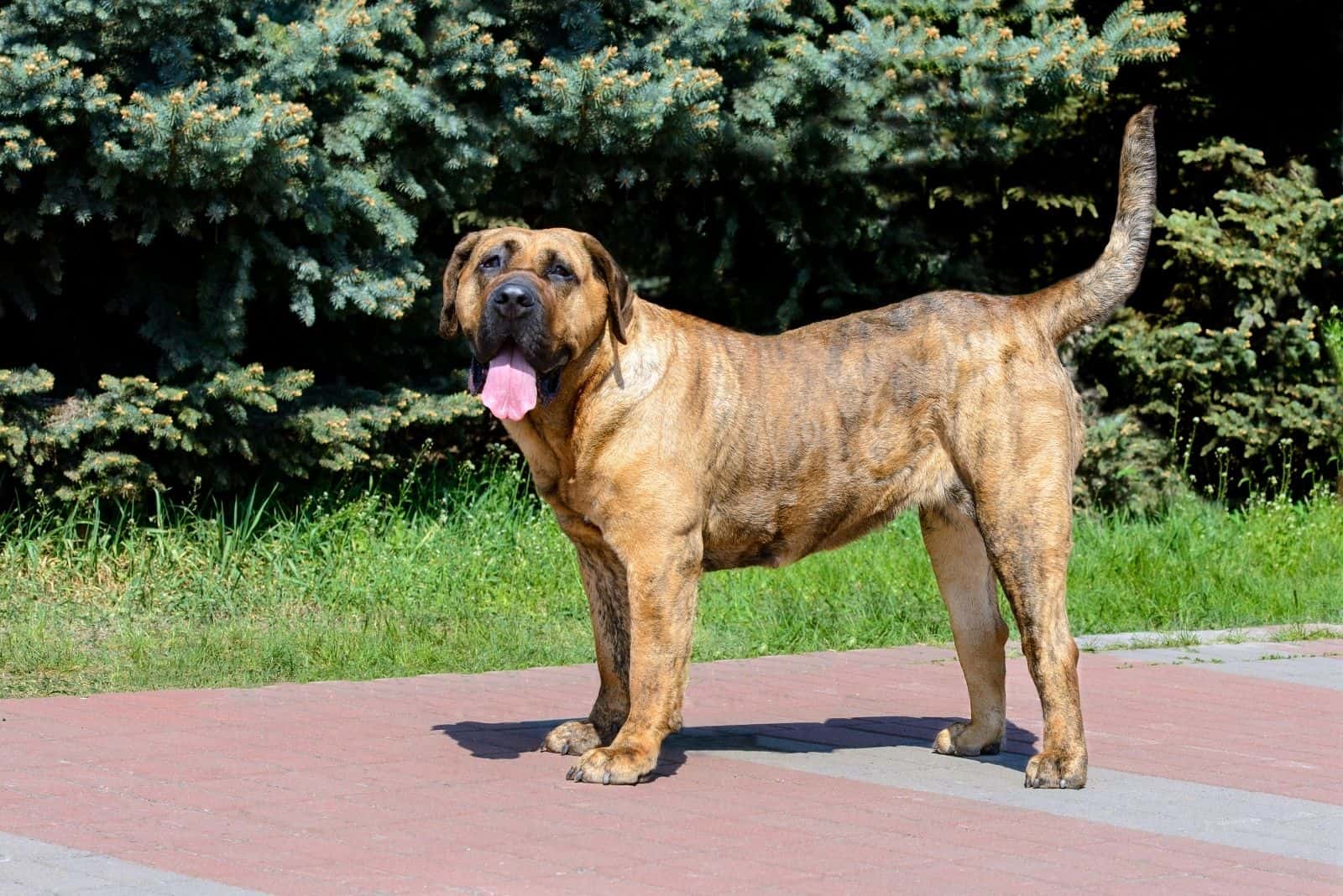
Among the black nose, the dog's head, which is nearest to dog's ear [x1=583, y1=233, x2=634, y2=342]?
the dog's head

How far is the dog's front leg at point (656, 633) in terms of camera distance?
570cm

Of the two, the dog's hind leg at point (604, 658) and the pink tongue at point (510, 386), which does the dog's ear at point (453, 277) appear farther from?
the dog's hind leg at point (604, 658)

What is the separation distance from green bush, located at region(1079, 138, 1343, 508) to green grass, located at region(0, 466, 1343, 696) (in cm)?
117

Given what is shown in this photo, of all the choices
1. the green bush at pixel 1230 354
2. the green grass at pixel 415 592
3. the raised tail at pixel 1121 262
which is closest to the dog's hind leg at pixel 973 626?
the raised tail at pixel 1121 262

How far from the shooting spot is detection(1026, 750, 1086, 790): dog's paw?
564 cm

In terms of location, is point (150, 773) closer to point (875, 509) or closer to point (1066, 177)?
point (875, 509)

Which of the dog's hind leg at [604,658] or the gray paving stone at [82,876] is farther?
the dog's hind leg at [604,658]

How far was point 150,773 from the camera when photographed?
18.1 ft

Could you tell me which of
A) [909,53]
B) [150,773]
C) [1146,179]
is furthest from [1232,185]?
[150,773]

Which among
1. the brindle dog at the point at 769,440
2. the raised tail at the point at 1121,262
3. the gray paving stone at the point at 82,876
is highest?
the raised tail at the point at 1121,262

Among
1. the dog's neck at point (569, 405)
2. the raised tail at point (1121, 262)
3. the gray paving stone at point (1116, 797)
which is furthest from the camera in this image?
the raised tail at point (1121, 262)

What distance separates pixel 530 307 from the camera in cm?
553

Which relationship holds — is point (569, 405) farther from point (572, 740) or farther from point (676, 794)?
A: point (676, 794)

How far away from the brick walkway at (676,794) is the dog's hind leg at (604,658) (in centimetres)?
18
